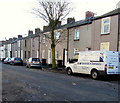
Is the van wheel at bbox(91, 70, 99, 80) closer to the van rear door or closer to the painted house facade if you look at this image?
the van rear door

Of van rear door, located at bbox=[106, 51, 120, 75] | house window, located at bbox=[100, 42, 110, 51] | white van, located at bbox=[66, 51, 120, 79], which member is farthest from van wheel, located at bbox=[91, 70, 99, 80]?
house window, located at bbox=[100, 42, 110, 51]

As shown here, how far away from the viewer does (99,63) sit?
12.4m

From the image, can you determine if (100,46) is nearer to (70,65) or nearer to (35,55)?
(70,65)

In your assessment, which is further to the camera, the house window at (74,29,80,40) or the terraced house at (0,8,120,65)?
the house window at (74,29,80,40)

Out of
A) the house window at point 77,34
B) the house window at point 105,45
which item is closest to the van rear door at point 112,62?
the house window at point 105,45

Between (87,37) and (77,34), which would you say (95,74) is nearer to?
(87,37)

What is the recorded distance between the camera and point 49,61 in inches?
1130

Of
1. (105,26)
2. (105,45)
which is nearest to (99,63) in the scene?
(105,45)

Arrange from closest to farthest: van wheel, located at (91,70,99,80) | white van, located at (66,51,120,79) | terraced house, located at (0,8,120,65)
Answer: white van, located at (66,51,120,79) → van wheel, located at (91,70,99,80) → terraced house, located at (0,8,120,65)

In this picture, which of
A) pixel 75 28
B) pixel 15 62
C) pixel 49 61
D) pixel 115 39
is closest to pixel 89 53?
pixel 115 39

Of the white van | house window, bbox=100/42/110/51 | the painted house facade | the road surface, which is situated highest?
the painted house facade

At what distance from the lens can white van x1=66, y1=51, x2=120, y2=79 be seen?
12.0 meters

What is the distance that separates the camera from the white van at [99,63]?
39.5 feet

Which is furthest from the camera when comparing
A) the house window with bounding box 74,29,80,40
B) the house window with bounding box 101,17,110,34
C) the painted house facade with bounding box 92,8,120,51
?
the house window with bounding box 74,29,80,40
